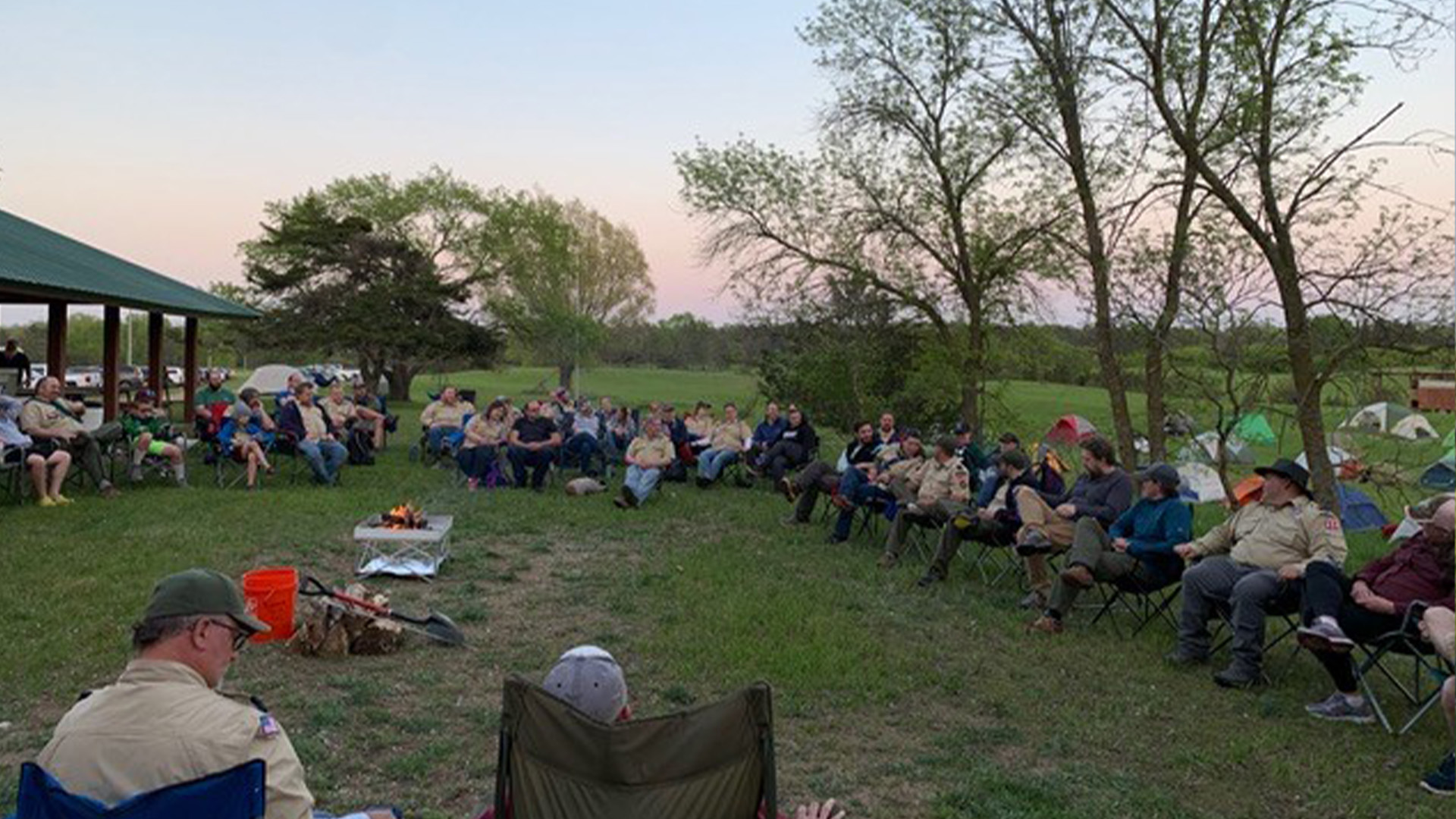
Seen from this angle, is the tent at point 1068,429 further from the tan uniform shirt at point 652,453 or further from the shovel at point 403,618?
the shovel at point 403,618

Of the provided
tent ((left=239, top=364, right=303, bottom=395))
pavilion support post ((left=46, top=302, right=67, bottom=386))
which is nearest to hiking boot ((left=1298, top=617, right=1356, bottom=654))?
pavilion support post ((left=46, top=302, right=67, bottom=386))

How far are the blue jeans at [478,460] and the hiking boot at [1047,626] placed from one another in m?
6.95

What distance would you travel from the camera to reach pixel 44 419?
30.4 ft

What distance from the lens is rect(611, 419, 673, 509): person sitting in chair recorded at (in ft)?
33.6

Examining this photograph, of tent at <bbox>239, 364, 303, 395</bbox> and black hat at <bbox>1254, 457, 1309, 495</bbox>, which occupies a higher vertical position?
black hat at <bbox>1254, 457, 1309, 495</bbox>

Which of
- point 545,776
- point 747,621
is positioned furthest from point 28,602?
point 545,776

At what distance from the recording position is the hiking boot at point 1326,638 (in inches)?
172

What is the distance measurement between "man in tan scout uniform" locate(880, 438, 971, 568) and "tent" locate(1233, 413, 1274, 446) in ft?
7.40

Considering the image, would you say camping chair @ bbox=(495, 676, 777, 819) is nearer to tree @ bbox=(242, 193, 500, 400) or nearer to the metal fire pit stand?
the metal fire pit stand

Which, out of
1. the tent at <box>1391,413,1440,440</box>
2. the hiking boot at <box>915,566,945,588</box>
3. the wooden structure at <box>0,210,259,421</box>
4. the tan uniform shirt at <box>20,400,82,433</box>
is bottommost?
the hiking boot at <box>915,566,945,588</box>

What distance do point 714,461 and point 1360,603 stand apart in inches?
312

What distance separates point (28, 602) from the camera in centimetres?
564

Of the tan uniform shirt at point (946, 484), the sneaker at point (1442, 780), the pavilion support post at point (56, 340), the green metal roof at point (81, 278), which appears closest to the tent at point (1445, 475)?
the tan uniform shirt at point (946, 484)

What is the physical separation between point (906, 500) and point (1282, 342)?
10.6ft
